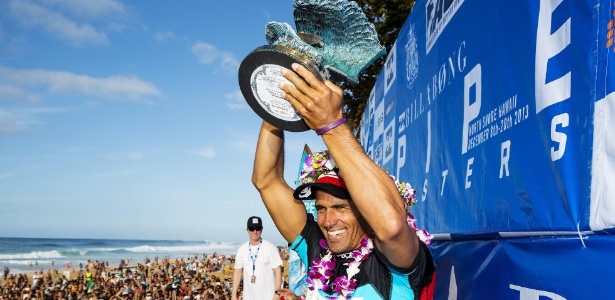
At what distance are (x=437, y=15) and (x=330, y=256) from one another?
224cm

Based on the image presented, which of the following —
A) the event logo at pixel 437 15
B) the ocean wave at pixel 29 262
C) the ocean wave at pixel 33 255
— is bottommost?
the ocean wave at pixel 29 262

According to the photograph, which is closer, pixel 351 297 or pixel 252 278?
pixel 351 297

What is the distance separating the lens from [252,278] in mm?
9586

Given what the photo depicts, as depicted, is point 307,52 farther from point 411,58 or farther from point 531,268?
point 411,58

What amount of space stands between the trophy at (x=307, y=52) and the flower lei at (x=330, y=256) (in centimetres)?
45

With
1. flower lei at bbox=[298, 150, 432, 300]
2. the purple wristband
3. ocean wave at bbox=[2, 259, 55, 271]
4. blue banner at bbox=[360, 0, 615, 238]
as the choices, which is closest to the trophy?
the purple wristband

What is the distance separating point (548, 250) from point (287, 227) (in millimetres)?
1405

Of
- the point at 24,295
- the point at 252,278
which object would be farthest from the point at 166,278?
the point at 252,278

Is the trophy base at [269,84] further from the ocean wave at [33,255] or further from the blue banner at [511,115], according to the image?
the ocean wave at [33,255]

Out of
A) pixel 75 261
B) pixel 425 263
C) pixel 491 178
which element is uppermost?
pixel 491 178

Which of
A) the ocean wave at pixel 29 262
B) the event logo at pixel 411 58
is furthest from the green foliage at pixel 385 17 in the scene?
the ocean wave at pixel 29 262

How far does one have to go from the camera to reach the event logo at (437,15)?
13.3 ft

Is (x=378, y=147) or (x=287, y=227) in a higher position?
(x=378, y=147)

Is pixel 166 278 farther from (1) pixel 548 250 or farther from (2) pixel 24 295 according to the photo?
(1) pixel 548 250
